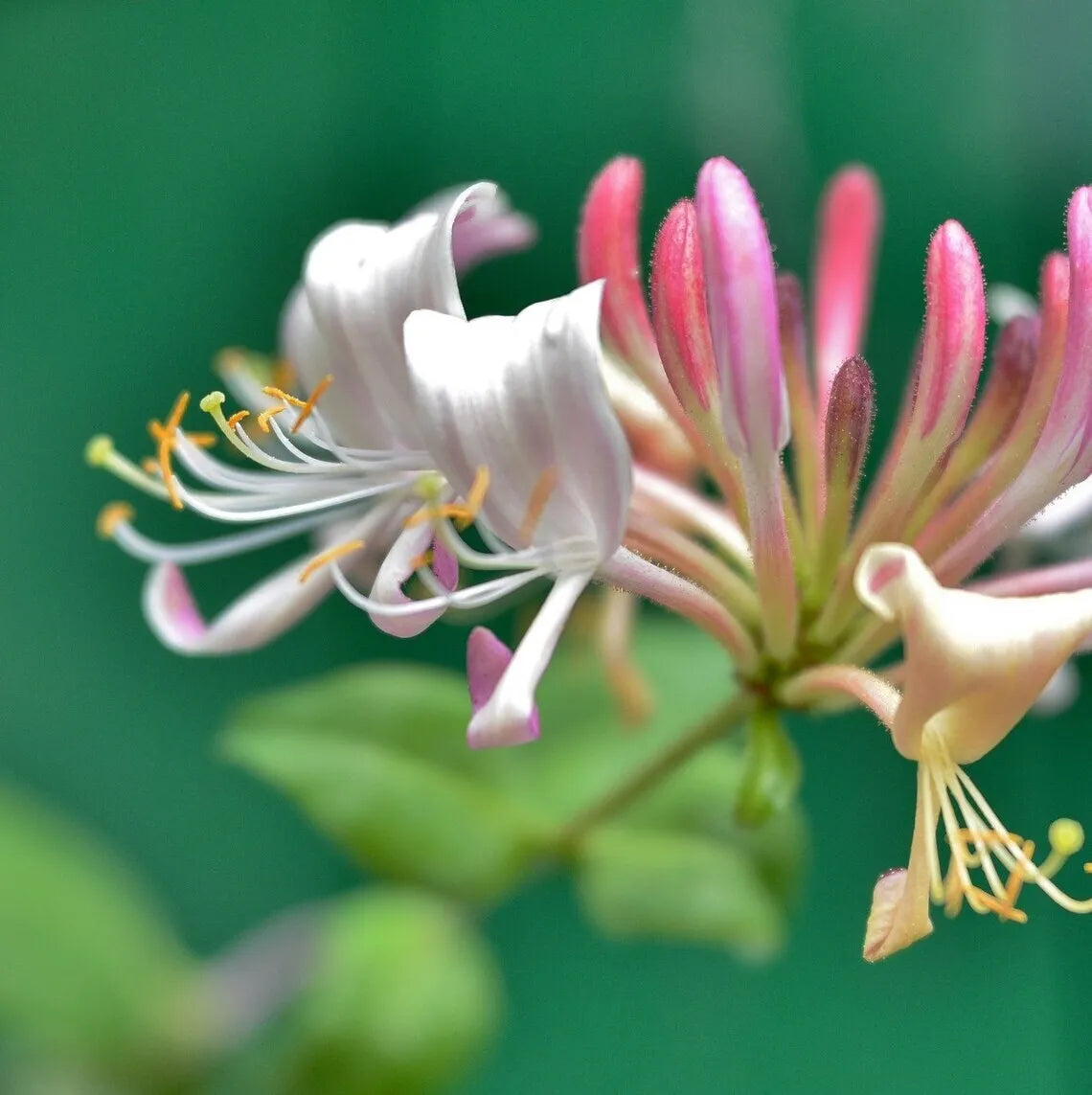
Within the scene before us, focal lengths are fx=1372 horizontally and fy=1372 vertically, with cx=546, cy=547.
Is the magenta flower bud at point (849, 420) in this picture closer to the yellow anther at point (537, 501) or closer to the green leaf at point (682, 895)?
the yellow anther at point (537, 501)

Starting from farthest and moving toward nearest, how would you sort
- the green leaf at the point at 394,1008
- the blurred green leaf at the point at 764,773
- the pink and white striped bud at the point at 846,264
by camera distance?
1. the green leaf at the point at 394,1008
2. the pink and white striped bud at the point at 846,264
3. the blurred green leaf at the point at 764,773

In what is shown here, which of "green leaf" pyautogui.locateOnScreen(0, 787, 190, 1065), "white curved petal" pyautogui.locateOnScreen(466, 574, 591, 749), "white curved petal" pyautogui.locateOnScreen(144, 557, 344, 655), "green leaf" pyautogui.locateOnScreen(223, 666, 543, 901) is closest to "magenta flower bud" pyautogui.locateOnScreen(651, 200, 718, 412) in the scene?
"white curved petal" pyautogui.locateOnScreen(466, 574, 591, 749)

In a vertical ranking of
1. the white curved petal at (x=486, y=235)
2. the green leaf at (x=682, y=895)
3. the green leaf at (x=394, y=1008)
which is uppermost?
the white curved petal at (x=486, y=235)

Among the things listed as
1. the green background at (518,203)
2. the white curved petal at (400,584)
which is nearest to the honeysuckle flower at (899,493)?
the white curved petal at (400,584)

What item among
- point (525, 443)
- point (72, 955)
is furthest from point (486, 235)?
point (72, 955)

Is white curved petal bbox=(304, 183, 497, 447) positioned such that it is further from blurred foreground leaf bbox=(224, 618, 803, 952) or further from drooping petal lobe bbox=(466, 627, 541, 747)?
blurred foreground leaf bbox=(224, 618, 803, 952)

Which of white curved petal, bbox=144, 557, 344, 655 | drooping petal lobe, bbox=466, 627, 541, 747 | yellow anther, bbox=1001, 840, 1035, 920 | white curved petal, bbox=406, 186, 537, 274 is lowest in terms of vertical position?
yellow anther, bbox=1001, 840, 1035, 920
